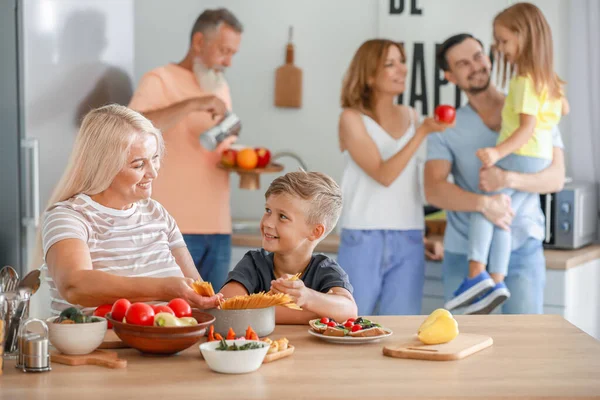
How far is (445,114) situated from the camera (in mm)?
3258

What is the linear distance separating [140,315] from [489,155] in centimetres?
175

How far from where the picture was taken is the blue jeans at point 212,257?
3662 mm

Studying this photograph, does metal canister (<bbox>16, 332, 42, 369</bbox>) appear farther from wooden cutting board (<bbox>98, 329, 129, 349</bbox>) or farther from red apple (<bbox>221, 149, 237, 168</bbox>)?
red apple (<bbox>221, 149, 237, 168</bbox>)

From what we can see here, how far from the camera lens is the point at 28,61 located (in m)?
3.50

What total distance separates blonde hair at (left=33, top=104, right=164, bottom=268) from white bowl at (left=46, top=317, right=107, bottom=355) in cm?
52

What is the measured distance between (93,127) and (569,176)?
2.68m

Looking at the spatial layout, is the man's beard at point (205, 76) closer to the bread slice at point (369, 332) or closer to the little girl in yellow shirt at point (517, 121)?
the little girl in yellow shirt at point (517, 121)

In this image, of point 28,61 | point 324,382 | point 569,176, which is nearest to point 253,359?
Answer: point 324,382

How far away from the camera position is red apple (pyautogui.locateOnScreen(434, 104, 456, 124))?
3246mm

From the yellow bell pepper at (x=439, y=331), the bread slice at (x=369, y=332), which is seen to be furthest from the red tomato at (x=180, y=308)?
the yellow bell pepper at (x=439, y=331)

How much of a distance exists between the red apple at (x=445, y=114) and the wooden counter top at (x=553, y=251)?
2.47 feet

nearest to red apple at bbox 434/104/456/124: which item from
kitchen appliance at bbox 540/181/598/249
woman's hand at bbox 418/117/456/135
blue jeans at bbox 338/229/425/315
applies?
woman's hand at bbox 418/117/456/135

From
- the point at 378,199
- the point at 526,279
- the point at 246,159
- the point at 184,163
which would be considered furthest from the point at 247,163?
the point at 526,279

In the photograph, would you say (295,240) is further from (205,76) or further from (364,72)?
(205,76)
